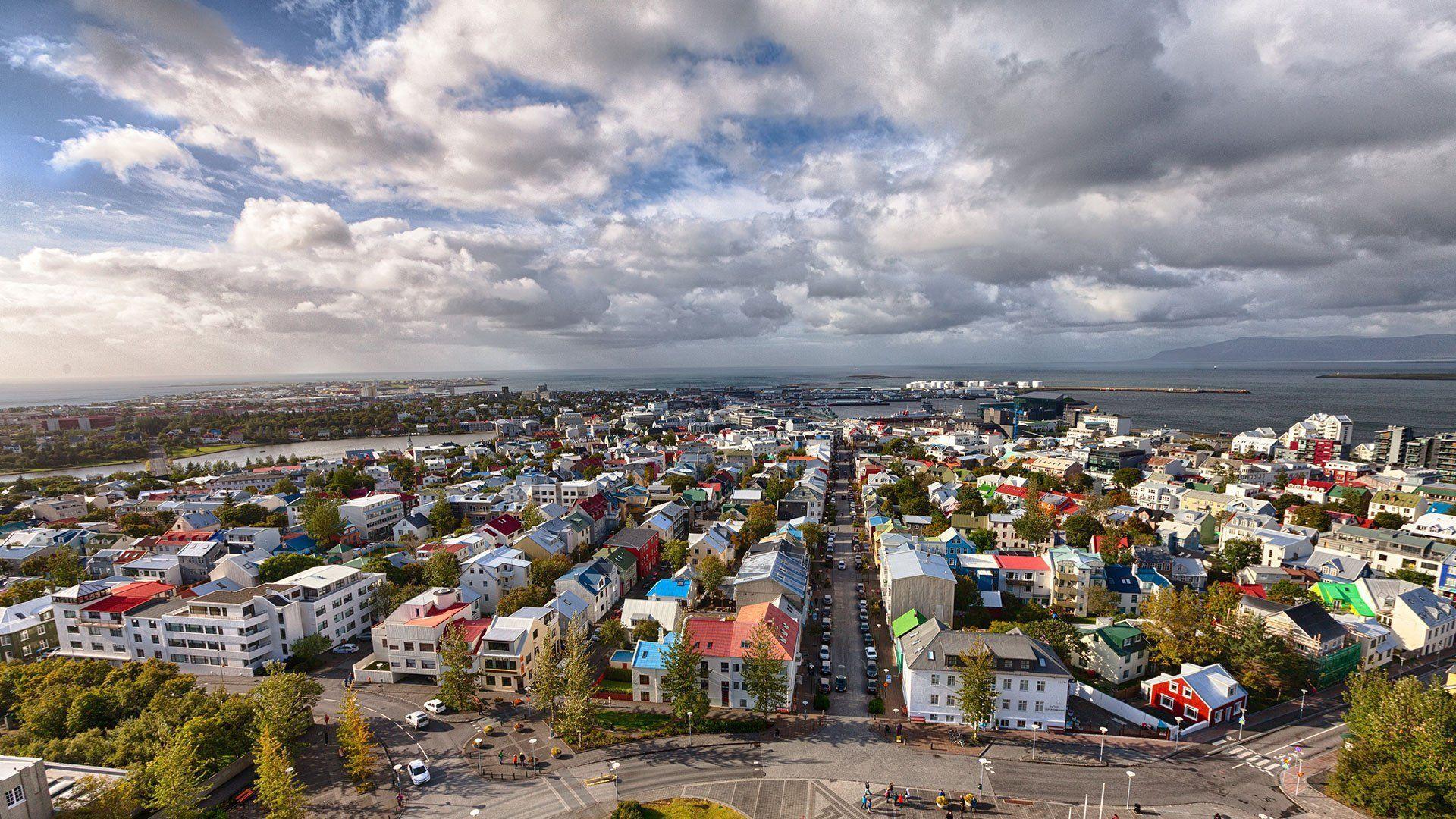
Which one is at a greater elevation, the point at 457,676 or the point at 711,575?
the point at 711,575

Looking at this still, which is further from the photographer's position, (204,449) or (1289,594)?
(204,449)

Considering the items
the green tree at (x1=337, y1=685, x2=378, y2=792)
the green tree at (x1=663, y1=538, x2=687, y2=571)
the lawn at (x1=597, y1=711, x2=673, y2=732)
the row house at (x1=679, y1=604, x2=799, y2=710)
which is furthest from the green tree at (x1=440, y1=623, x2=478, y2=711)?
the green tree at (x1=663, y1=538, x2=687, y2=571)

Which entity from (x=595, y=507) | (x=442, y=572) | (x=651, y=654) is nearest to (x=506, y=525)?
(x=595, y=507)

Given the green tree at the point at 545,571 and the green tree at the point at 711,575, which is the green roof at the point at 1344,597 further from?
the green tree at the point at 545,571

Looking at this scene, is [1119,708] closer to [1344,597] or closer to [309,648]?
[1344,597]

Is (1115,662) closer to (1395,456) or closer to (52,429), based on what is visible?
(1395,456)

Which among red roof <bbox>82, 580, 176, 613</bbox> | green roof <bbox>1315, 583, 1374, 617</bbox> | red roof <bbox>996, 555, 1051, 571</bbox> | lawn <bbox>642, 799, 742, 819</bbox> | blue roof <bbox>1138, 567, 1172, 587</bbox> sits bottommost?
lawn <bbox>642, 799, 742, 819</bbox>

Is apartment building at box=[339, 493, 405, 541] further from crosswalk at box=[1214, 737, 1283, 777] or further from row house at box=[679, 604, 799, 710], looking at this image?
crosswalk at box=[1214, 737, 1283, 777]
